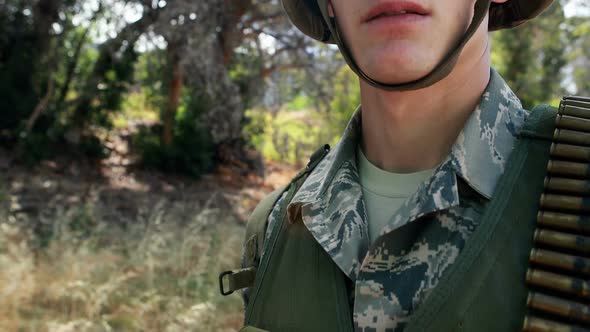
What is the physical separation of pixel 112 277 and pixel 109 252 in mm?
932

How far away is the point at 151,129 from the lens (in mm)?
11359

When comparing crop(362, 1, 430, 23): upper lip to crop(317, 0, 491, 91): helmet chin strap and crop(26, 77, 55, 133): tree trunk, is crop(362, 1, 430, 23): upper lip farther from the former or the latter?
crop(26, 77, 55, 133): tree trunk

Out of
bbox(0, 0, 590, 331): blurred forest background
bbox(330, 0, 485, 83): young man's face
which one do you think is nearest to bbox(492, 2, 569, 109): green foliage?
bbox(0, 0, 590, 331): blurred forest background

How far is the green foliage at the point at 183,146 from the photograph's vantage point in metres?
10.7

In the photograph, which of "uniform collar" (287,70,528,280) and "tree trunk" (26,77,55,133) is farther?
"tree trunk" (26,77,55,133)

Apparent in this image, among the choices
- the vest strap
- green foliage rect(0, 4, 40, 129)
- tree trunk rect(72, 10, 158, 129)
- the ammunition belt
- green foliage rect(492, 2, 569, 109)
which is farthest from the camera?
green foliage rect(492, 2, 569, 109)

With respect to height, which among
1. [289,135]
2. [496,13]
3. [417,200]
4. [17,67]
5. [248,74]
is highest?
[17,67]

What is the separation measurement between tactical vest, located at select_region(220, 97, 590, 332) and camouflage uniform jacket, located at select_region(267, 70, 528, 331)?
35mm

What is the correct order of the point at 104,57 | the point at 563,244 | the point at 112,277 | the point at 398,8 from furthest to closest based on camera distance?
the point at 104,57
the point at 112,277
the point at 398,8
the point at 563,244

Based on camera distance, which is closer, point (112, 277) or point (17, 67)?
point (112, 277)

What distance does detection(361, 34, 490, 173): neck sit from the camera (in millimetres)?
1250

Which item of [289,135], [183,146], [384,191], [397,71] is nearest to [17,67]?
[183,146]

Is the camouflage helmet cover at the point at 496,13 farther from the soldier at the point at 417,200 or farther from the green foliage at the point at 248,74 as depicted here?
the green foliage at the point at 248,74

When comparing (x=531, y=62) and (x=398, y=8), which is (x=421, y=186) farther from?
(x=531, y=62)
